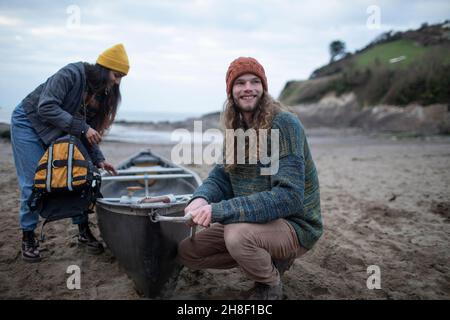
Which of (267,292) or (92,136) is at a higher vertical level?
(92,136)

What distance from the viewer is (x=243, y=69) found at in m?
2.69

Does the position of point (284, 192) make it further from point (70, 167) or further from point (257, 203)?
point (70, 167)

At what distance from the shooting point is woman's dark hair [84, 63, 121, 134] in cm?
348

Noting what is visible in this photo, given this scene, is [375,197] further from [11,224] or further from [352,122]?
[352,122]

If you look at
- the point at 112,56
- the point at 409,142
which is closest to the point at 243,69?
the point at 112,56

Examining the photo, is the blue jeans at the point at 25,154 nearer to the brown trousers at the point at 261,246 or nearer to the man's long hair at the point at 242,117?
the man's long hair at the point at 242,117

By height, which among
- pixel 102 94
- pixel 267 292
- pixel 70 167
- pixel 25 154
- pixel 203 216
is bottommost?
pixel 267 292

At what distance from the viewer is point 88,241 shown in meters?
3.86

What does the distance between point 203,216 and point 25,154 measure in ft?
6.40

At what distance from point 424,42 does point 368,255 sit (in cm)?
3187

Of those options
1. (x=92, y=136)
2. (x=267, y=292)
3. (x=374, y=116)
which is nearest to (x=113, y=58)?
(x=92, y=136)

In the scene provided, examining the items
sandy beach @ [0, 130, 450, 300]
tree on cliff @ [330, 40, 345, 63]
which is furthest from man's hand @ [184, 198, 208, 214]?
tree on cliff @ [330, 40, 345, 63]

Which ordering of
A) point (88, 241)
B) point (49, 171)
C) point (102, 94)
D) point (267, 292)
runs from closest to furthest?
point (267, 292) → point (49, 171) → point (102, 94) → point (88, 241)
